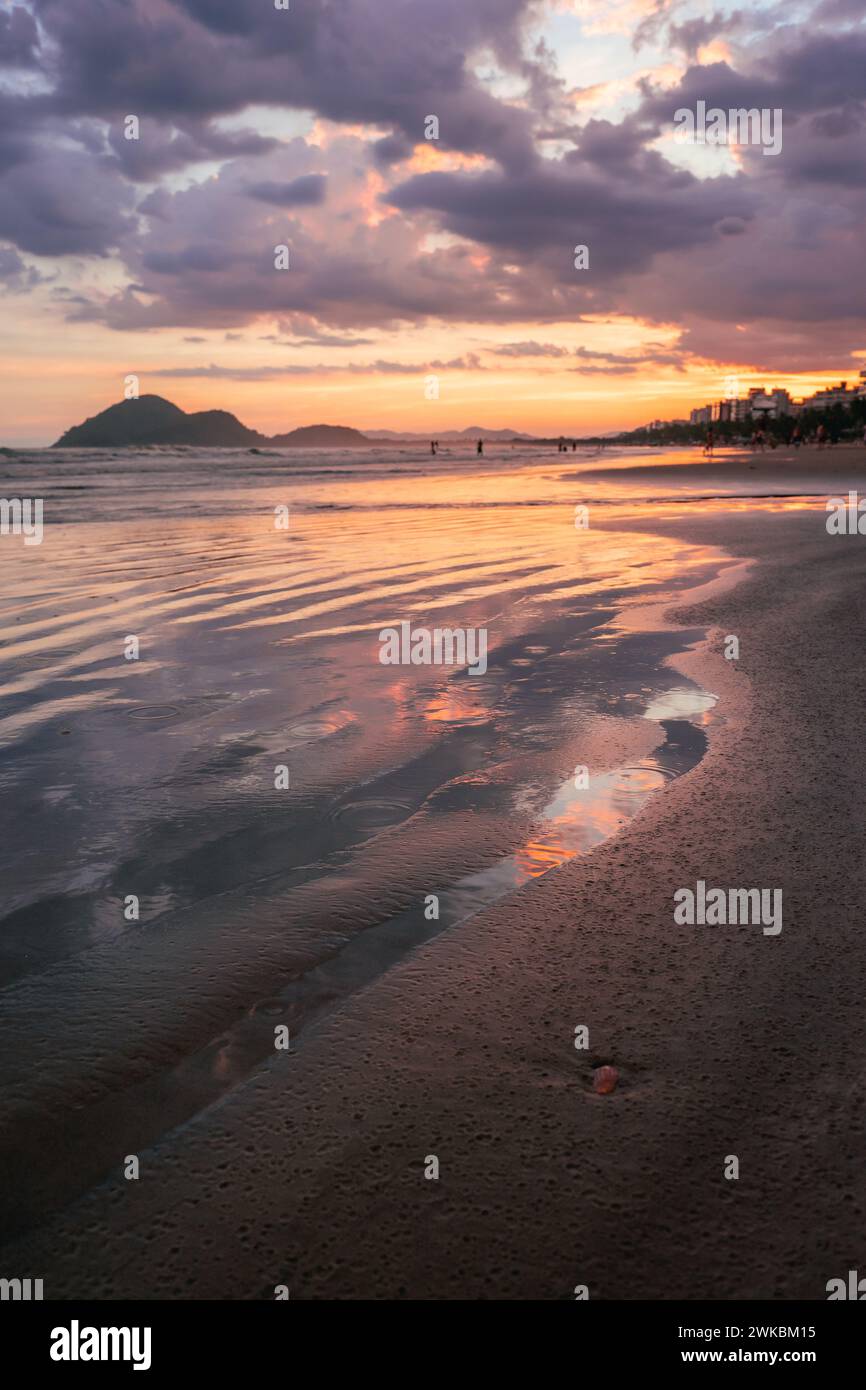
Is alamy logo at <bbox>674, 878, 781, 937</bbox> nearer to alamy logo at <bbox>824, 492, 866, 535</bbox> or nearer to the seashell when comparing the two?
the seashell

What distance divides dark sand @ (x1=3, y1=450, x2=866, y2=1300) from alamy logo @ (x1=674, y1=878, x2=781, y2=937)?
0.19 ft

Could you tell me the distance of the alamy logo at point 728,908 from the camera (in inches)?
133

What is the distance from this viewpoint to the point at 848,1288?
196cm

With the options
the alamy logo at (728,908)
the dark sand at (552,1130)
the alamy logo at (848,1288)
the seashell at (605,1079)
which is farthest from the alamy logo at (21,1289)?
the alamy logo at (728,908)

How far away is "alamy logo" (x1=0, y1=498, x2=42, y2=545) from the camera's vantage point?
18.9 m

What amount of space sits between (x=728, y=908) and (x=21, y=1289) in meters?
2.57

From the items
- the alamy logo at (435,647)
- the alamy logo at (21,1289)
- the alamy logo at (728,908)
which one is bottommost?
the alamy logo at (21,1289)

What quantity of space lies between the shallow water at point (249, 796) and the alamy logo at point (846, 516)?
7.41 m
